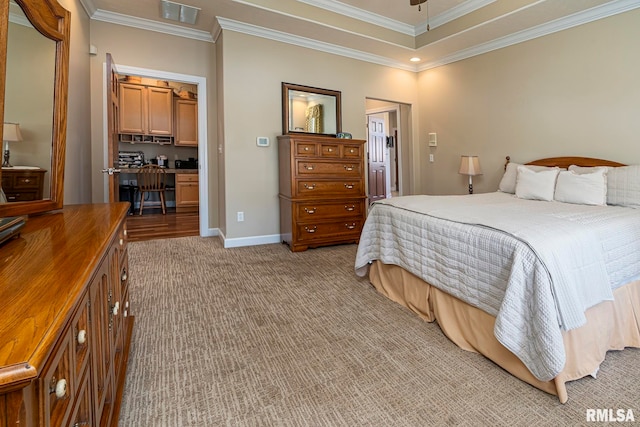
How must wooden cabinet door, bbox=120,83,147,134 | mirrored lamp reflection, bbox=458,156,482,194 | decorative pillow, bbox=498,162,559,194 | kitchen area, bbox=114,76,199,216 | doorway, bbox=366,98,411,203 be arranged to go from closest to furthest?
decorative pillow, bbox=498,162,559,194 → mirrored lamp reflection, bbox=458,156,482,194 → wooden cabinet door, bbox=120,83,147,134 → kitchen area, bbox=114,76,199,216 → doorway, bbox=366,98,411,203

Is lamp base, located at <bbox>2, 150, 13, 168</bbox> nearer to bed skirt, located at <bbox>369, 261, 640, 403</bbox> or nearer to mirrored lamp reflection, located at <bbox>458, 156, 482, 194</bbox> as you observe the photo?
bed skirt, located at <bbox>369, 261, 640, 403</bbox>

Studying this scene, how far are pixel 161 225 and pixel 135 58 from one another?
2.63 m

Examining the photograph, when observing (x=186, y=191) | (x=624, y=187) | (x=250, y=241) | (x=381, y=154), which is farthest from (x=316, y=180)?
(x=186, y=191)

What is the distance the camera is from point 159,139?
720 centimetres

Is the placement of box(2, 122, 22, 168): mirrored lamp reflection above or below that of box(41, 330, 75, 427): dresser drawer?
above

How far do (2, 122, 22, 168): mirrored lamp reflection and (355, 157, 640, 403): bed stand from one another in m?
2.12

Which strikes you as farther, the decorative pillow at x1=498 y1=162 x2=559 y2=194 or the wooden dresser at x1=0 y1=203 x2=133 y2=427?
the decorative pillow at x1=498 y1=162 x2=559 y2=194

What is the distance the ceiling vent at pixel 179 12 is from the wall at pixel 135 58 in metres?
0.38

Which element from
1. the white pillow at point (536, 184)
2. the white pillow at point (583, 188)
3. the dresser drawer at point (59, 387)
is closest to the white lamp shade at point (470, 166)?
the white pillow at point (536, 184)

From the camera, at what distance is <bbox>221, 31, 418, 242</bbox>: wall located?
399 centimetres

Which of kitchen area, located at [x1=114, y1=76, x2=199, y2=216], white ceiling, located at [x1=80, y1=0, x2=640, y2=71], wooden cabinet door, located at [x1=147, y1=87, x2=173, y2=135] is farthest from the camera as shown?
wooden cabinet door, located at [x1=147, y1=87, x2=173, y2=135]

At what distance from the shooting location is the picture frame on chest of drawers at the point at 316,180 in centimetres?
387

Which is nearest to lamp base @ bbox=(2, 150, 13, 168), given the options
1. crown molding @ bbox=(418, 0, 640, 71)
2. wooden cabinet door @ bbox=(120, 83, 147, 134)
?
crown molding @ bbox=(418, 0, 640, 71)

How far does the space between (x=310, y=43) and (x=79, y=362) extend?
4.47 metres
